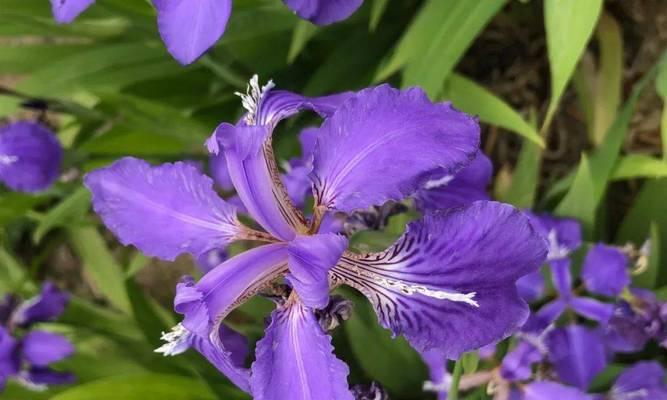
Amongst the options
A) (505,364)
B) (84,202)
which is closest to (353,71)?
(84,202)

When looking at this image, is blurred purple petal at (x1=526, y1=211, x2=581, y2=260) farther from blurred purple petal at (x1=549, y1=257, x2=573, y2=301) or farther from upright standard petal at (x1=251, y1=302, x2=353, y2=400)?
upright standard petal at (x1=251, y1=302, x2=353, y2=400)

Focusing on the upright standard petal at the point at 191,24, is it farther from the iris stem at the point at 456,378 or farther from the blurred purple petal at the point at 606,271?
the blurred purple petal at the point at 606,271

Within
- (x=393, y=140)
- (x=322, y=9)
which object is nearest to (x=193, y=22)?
(x=322, y=9)

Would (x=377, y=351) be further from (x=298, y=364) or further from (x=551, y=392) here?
(x=298, y=364)

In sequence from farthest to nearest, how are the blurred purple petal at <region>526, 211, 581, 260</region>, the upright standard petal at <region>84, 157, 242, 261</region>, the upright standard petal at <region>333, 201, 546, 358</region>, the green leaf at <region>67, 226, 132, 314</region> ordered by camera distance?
the green leaf at <region>67, 226, 132, 314</region>
the blurred purple petal at <region>526, 211, 581, 260</region>
the upright standard petal at <region>84, 157, 242, 261</region>
the upright standard petal at <region>333, 201, 546, 358</region>

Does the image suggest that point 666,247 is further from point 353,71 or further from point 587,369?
point 353,71

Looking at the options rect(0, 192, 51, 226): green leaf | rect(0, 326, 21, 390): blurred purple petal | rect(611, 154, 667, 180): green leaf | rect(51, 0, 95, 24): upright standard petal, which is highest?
rect(51, 0, 95, 24): upright standard petal

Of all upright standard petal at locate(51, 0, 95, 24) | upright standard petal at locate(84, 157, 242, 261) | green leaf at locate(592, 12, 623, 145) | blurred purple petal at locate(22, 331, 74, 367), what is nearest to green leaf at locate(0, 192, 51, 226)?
Answer: blurred purple petal at locate(22, 331, 74, 367)
